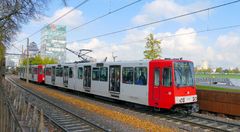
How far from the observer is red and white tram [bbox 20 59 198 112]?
13.4 meters

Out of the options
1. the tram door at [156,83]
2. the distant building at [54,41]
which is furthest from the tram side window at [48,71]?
the distant building at [54,41]

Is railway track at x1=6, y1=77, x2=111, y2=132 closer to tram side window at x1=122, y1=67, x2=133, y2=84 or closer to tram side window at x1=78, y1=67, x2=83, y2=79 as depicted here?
tram side window at x1=122, y1=67, x2=133, y2=84

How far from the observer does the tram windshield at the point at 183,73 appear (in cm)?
1354

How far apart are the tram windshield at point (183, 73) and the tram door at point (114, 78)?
168 inches

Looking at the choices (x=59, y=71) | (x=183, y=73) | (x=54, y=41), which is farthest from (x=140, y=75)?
(x=54, y=41)

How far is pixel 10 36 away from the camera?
24531mm

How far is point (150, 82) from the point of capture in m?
14.1

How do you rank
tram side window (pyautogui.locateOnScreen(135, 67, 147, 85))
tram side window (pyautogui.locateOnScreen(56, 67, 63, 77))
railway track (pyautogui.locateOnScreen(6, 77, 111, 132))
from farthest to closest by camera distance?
tram side window (pyautogui.locateOnScreen(56, 67, 63, 77)) → tram side window (pyautogui.locateOnScreen(135, 67, 147, 85)) → railway track (pyautogui.locateOnScreen(6, 77, 111, 132))

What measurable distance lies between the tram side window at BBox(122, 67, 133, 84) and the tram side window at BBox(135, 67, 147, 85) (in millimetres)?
523

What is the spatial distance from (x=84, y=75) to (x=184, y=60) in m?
10.1

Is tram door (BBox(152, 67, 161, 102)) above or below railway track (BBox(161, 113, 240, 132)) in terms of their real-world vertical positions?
above

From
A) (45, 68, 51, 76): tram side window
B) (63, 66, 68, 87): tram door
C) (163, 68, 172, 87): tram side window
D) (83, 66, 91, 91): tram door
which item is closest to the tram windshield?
(163, 68, 172, 87): tram side window

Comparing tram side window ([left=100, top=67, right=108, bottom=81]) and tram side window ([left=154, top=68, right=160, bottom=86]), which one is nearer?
tram side window ([left=154, top=68, right=160, bottom=86])

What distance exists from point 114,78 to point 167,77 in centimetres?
470
